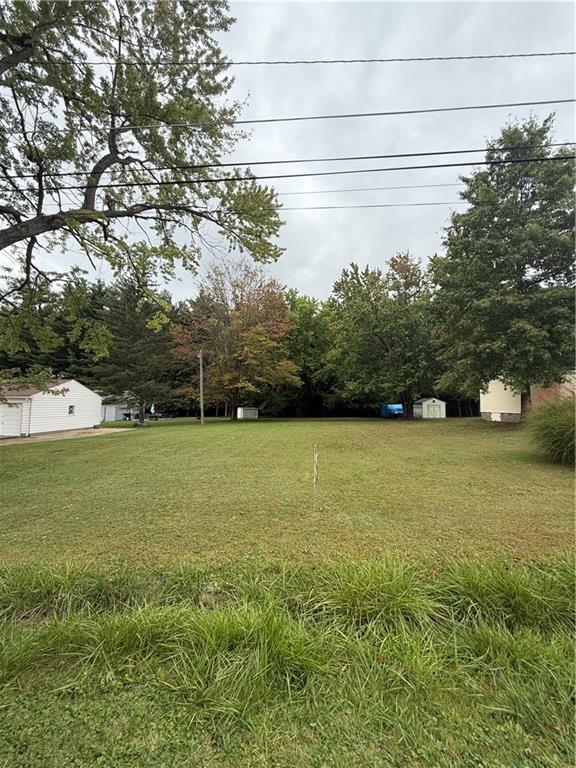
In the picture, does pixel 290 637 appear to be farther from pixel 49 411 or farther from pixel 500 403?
pixel 49 411

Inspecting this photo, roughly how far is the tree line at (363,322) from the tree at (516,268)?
0.04 m

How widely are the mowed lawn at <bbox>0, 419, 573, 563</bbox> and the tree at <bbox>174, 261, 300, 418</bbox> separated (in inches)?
589

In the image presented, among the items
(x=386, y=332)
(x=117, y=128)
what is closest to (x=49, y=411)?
(x=117, y=128)

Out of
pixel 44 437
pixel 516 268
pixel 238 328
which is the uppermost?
pixel 516 268

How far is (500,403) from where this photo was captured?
17.5 meters

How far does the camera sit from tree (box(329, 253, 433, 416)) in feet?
71.1

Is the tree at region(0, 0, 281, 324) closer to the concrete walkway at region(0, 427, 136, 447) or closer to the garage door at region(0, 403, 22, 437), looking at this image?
the concrete walkway at region(0, 427, 136, 447)

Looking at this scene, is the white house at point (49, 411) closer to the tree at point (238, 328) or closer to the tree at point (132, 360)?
the tree at point (132, 360)

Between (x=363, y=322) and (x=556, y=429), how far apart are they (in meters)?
16.5

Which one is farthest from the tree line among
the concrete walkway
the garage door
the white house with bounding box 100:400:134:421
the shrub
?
the shrub

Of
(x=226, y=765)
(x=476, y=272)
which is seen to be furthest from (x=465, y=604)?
(x=476, y=272)

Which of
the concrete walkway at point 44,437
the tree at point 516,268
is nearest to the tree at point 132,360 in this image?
the concrete walkway at point 44,437

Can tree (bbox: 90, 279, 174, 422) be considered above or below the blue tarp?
above

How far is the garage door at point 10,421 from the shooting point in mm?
16875
